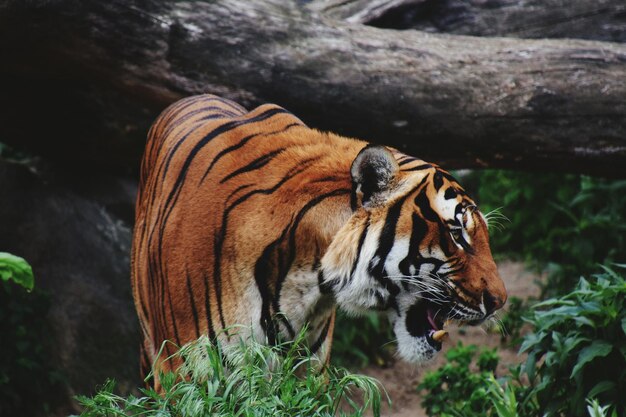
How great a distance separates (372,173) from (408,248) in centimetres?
32

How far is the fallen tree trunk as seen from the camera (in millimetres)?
5043

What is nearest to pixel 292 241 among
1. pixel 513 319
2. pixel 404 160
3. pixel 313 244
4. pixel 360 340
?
pixel 313 244

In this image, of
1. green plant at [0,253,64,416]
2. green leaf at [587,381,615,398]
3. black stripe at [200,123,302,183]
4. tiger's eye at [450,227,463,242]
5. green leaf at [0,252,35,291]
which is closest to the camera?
tiger's eye at [450,227,463,242]

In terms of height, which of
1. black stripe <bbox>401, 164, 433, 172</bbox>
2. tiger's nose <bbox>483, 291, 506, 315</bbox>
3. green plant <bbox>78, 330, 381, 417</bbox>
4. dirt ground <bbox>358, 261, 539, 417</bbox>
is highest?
black stripe <bbox>401, 164, 433, 172</bbox>

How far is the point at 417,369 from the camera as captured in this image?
275 inches

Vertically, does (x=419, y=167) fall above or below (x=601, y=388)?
above

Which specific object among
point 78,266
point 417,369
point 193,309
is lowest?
point 417,369

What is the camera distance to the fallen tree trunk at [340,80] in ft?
16.5

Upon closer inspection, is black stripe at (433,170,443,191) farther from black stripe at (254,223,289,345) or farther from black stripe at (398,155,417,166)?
black stripe at (254,223,289,345)

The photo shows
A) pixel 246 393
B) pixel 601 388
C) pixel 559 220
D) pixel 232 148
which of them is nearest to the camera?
pixel 246 393

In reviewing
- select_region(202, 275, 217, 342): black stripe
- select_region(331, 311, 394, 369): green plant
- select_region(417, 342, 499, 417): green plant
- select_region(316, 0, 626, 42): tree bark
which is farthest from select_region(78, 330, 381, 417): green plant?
select_region(331, 311, 394, 369): green plant

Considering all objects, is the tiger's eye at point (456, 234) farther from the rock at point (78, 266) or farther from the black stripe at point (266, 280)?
the rock at point (78, 266)

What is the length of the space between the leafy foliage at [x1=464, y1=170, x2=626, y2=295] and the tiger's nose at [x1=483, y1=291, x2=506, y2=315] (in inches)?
125

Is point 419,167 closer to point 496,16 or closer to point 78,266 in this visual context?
point 496,16
